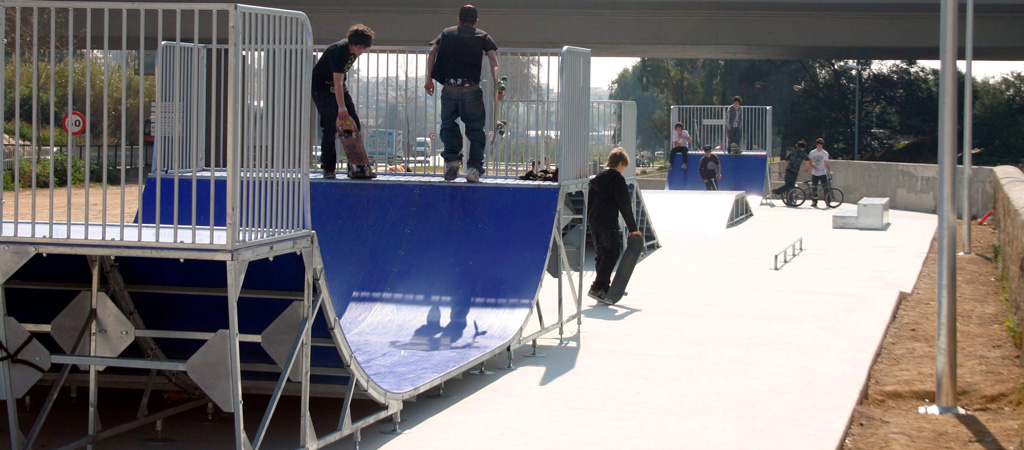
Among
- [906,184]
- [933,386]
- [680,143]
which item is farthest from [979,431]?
[680,143]

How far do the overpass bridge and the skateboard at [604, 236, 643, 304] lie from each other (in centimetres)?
2399

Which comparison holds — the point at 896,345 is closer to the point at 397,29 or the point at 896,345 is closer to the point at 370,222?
the point at 370,222

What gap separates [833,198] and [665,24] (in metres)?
10.1

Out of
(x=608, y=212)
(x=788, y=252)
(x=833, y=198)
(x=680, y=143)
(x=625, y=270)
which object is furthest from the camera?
(x=680, y=143)

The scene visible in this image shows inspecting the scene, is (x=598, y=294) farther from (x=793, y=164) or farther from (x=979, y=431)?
(x=793, y=164)

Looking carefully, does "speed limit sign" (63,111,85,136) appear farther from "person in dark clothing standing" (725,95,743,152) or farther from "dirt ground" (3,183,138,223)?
"person in dark clothing standing" (725,95,743,152)

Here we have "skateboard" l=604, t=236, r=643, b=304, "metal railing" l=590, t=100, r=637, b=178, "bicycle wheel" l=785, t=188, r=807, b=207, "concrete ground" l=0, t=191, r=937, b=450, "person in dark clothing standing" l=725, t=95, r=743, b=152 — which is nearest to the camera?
"concrete ground" l=0, t=191, r=937, b=450

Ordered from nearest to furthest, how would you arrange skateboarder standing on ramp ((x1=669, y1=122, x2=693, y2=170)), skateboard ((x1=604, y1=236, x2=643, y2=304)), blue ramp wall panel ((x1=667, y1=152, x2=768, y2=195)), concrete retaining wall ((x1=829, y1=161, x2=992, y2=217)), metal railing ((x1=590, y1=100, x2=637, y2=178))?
skateboard ((x1=604, y1=236, x2=643, y2=304)), metal railing ((x1=590, y1=100, x2=637, y2=178)), concrete retaining wall ((x1=829, y1=161, x2=992, y2=217)), skateboarder standing on ramp ((x1=669, y1=122, x2=693, y2=170)), blue ramp wall panel ((x1=667, y1=152, x2=768, y2=195))

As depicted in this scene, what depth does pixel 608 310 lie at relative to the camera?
1138 cm

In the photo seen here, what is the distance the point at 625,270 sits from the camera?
1134cm

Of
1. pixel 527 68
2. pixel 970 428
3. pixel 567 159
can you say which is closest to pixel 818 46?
pixel 527 68

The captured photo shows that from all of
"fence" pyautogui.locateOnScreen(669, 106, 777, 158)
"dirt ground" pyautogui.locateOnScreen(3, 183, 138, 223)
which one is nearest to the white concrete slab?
"dirt ground" pyautogui.locateOnScreen(3, 183, 138, 223)

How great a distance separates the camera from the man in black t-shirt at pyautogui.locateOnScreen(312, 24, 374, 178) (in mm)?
8273

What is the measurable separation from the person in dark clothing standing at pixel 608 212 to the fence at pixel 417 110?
2.26 feet
